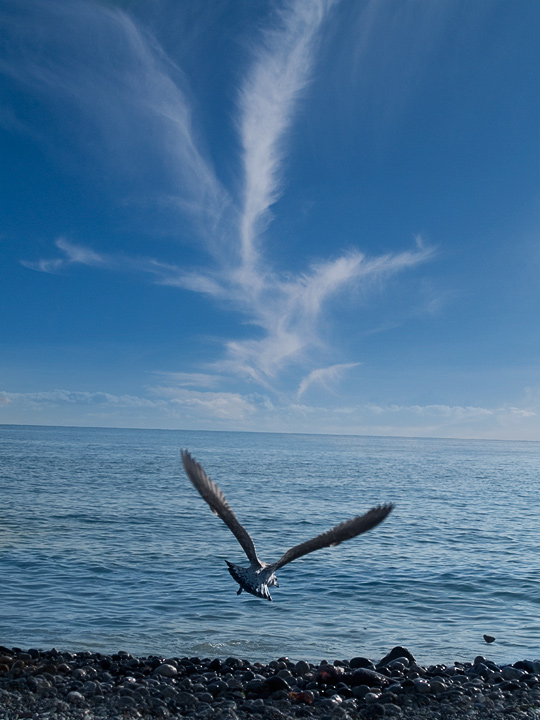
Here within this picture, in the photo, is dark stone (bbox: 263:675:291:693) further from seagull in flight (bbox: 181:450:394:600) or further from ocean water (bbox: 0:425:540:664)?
ocean water (bbox: 0:425:540:664)

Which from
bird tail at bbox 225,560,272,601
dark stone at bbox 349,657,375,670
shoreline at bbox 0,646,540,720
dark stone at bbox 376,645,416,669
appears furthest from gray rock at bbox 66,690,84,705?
dark stone at bbox 376,645,416,669

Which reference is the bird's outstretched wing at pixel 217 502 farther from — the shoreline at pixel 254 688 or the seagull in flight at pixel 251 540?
the shoreline at pixel 254 688

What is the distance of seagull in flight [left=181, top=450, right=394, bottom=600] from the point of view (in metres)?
8.13

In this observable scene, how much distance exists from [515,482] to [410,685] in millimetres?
52878

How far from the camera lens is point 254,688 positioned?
9.32 meters

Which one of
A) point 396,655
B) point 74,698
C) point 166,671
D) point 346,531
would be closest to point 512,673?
point 396,655

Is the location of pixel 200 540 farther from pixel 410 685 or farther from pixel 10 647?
pixel 410 685

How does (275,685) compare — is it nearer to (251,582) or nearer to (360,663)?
(360,663)

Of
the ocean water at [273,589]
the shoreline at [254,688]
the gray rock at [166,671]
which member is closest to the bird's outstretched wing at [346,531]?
the shoreline at [254,688]

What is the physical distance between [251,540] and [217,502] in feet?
2.40

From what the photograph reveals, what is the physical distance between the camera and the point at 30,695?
880cm

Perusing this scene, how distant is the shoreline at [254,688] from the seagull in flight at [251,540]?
1.86 meters

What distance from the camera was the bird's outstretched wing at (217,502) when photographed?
8750 mm

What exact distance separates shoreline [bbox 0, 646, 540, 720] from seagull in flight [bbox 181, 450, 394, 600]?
6.11 feet
